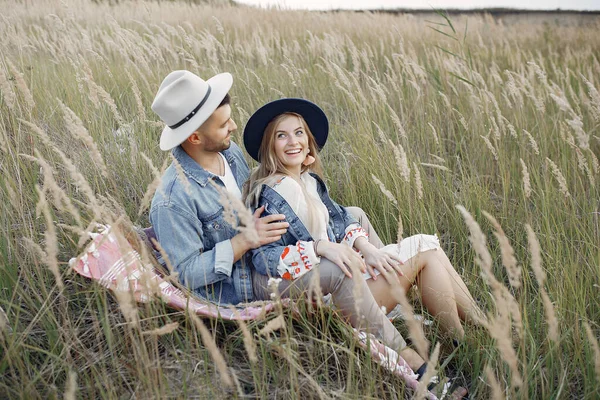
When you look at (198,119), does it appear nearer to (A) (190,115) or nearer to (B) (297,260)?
(A) (190,115)

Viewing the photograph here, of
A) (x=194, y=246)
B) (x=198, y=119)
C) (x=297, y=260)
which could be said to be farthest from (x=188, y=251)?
(x=198, y=119)

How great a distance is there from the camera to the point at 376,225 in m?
2.71

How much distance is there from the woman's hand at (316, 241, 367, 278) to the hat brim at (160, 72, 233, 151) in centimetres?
70

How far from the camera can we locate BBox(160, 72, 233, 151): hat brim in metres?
1.99

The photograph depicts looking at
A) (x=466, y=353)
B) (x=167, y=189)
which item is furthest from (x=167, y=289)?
(x=466, y=353)

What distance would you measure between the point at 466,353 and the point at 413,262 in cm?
43

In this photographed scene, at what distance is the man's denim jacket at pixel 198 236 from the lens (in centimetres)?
191

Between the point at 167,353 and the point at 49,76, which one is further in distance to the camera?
the point at 49,76

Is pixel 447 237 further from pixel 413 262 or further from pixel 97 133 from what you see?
pixel 97 133

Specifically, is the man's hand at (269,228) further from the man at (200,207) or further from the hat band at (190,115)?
the hat band at (190,115)

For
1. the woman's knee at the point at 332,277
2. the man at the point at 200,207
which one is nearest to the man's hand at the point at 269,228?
the man at the point at 200,207

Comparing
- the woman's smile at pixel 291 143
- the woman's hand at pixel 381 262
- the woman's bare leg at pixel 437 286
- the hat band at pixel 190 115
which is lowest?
the woman's bare leg at pixel 437 286

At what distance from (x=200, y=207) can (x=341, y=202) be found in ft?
3.69

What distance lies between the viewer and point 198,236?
78.2 inches
